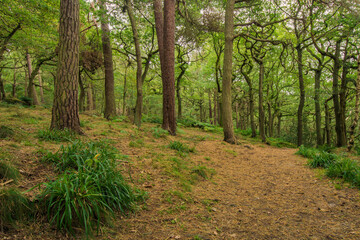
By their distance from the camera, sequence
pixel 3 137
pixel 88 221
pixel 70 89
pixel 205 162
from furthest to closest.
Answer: pixel 205 162
pixel 70 89
pixel 3 137
pixel 88 221

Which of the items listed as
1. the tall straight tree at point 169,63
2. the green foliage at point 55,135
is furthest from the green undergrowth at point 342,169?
the green foliage at point 55,135

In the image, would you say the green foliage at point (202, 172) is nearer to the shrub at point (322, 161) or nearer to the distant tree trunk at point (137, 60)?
the shrub at point (322, 161)

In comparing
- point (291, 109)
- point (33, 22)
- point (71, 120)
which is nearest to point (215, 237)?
point (71, 120)

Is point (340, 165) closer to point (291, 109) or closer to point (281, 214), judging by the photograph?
point (281, 214)

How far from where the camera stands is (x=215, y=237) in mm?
2305

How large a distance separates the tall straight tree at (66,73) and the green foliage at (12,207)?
9.95ft

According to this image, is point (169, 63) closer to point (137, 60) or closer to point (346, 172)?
point (137, 60)

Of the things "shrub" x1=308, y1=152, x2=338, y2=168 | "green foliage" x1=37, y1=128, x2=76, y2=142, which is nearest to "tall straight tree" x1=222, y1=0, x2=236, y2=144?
"shrub" x1=308, y1=152, x2=338, y2=168

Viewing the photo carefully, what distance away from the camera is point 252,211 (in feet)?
10.0

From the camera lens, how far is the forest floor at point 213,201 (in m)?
2.34

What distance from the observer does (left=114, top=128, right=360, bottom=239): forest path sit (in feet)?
7.80

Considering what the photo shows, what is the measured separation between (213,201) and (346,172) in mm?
3375

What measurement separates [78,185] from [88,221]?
445mm

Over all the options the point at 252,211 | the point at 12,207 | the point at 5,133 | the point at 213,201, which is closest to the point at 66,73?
the point at 5,133
